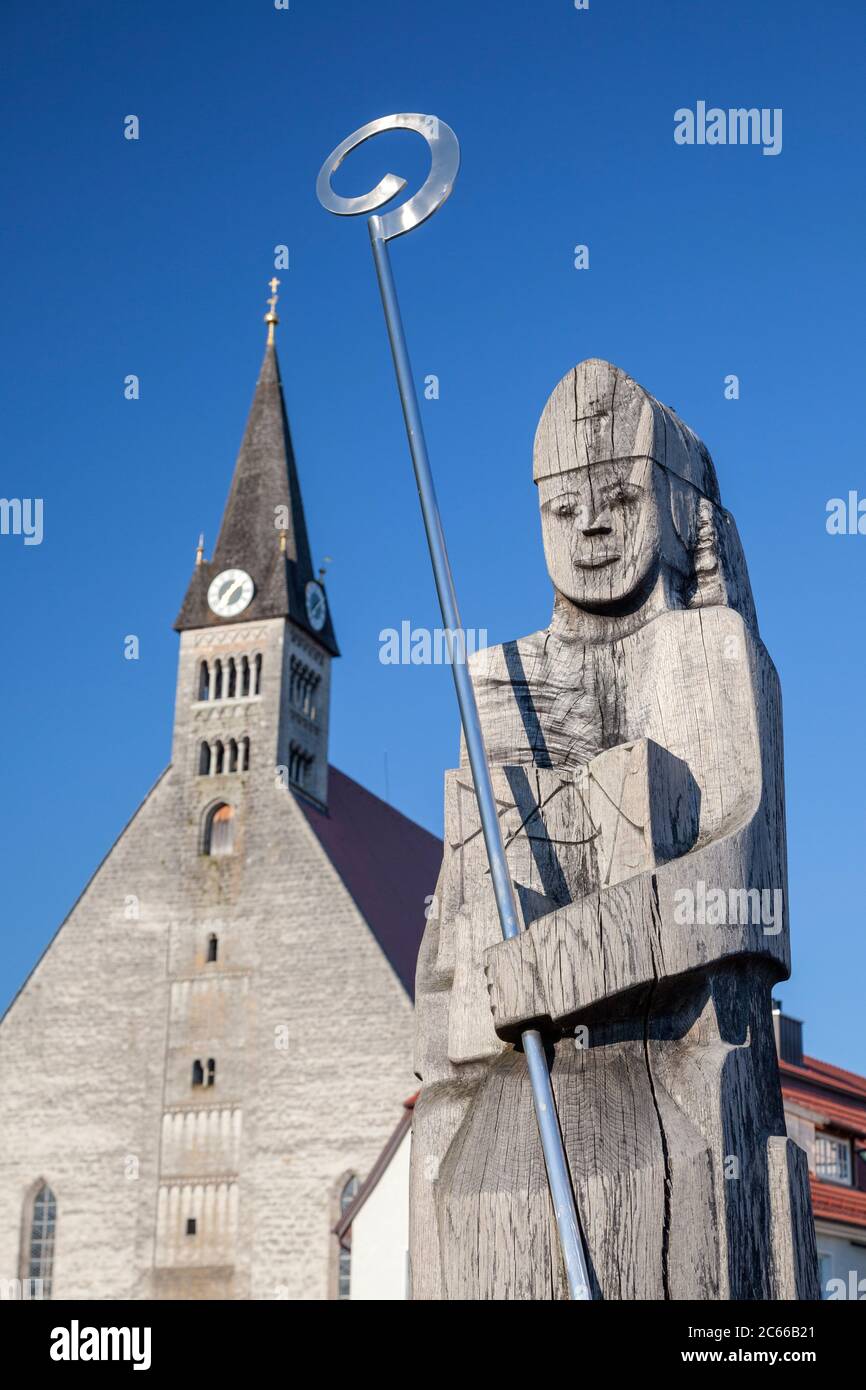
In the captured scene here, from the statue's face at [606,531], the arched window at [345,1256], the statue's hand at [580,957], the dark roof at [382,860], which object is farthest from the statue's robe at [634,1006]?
the dark roof at [382,860]

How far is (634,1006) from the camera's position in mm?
4777

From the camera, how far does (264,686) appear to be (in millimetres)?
52625

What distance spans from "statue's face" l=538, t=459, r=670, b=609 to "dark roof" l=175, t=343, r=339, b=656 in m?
47.5

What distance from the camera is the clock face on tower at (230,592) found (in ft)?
177

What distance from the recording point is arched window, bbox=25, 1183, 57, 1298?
47062 mm

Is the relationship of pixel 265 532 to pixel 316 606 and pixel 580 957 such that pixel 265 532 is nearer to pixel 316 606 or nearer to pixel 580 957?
pixel 316 606

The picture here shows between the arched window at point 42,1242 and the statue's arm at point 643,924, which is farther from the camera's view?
the arched window at point 42,1242

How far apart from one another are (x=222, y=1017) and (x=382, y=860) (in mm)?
7311

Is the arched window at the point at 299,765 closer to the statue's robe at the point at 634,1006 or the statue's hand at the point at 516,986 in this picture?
the statue's robe at the point at 634,1006

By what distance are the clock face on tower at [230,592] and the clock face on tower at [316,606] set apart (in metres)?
1.85
